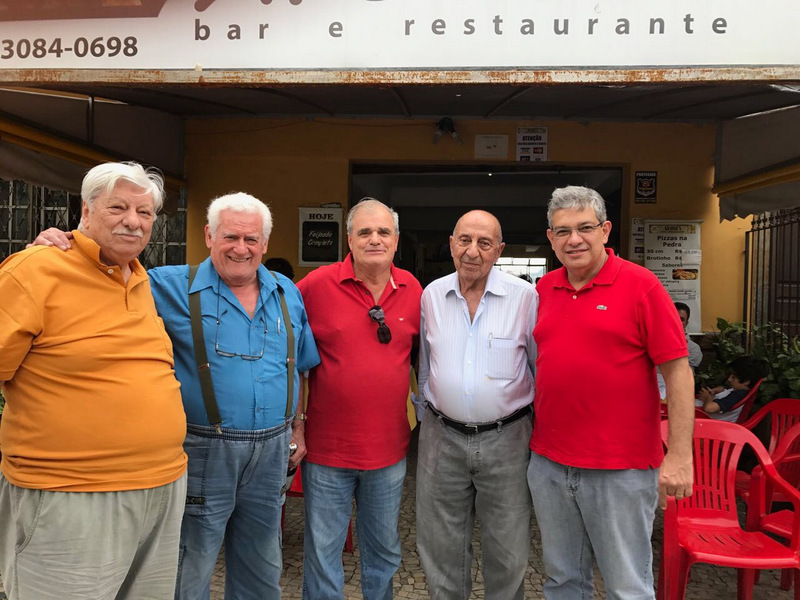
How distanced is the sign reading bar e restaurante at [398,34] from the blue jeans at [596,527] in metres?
1.87

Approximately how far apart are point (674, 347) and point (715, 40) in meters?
1.54

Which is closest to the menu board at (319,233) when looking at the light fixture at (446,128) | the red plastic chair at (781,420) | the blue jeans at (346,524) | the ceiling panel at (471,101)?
the ceiling panel at (471,101)

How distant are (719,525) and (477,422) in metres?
1.53

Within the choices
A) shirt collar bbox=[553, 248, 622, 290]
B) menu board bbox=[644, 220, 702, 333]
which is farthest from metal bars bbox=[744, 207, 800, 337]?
shirt collar bbox=[553, 248, 622, 290]

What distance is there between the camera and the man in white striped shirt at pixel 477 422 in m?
2.56

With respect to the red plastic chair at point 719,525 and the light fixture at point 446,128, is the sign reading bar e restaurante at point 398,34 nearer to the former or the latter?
the red plastic chair at point 719,525

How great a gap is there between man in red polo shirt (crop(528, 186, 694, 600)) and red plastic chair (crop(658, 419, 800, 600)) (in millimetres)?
501

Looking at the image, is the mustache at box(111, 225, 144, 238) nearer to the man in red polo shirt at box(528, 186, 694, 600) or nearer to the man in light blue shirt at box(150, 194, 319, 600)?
the man in light blue shirt at box(150, 194, 319, 600)

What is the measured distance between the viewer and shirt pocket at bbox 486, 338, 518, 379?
2570mm

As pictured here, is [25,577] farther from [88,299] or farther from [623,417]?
[623,417]

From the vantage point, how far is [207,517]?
230cm

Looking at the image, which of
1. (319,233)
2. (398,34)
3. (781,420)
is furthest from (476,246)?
(319,233)

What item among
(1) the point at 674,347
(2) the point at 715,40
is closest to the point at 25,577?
(1) the point at 674,347

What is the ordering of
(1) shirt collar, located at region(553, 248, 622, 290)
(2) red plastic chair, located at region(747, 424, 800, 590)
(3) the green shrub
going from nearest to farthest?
(1) shirt collar, located at region(553, 248, 622, 290) → (2) red plastic chair, located at region(747, 424, 800, 590) → (3) the green shrub
